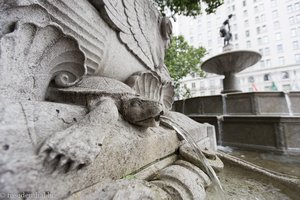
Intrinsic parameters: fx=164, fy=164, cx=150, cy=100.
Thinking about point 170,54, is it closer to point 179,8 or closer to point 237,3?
point 179,8

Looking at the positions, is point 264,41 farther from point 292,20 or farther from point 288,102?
point 288,102

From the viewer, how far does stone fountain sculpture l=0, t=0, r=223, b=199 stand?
Result: 0.65 meters

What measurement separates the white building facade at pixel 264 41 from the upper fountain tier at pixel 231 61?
16810mm

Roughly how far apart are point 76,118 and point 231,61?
697 centimetres

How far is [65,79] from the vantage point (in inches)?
50.4

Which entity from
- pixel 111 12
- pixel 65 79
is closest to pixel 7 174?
pixel 65 79

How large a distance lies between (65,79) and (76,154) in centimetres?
81

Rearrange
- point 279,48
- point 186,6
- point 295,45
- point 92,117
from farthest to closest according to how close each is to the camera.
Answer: point 279,48
point 295,45
point 186,6
point 92,117

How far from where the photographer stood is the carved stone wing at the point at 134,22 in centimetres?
154

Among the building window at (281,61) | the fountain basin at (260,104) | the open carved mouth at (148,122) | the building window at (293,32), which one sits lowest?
the open carved mouth at (148,122)

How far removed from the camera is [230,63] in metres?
6.72

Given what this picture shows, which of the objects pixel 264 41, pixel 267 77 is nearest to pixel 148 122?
pixel 267 77

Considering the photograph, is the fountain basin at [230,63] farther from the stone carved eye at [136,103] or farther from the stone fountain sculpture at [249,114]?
the stone carved eye at [136,103]

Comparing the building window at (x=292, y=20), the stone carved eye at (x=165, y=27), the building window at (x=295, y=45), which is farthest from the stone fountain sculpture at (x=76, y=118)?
the building window at (x=292, y=20)
